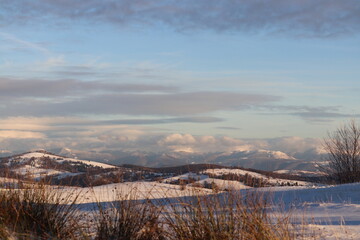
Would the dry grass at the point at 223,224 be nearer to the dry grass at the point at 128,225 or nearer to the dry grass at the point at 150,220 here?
the dry grass at the point at 150,220

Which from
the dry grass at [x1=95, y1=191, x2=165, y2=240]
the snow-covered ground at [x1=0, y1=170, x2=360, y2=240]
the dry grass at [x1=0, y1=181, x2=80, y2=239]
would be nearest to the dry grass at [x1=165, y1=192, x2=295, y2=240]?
the snow-covered ground at [x1=0, y1=170, x2=360, y2=240]

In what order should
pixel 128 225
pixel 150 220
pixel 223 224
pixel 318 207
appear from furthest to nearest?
1. pixel 318 207
2. pixel 128 225
3. pixel 150 220
4. pixel 223 224

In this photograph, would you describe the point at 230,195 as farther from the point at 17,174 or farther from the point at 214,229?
the point at 17,174

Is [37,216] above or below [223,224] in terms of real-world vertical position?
below

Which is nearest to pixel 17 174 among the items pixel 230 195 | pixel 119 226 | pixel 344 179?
pixel 119 226

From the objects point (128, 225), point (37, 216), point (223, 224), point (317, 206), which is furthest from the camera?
point (317, 206)

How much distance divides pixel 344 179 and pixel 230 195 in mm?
16953

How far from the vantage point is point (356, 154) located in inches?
845

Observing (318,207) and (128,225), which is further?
(318,207)

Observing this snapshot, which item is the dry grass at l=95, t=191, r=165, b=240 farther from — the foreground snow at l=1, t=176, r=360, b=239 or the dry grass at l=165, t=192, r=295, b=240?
the dry grass at l=165, t=192, r=295, b=240

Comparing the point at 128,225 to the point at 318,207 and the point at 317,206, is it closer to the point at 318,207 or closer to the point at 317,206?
the point at 318,207

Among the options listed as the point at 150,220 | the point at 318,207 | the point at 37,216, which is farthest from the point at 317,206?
the point at 37,216

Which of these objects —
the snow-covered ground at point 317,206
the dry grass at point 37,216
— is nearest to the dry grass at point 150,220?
the dry grass at point 37,216

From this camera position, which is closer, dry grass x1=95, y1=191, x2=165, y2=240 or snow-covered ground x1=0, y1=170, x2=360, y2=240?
dry grass x1=95, y1=191, x2=165, y2=240
